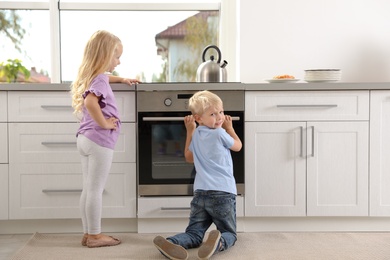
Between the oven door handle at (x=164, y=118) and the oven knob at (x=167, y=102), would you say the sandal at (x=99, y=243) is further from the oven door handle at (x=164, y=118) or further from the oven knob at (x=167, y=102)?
the oven knob at (x=167, y=102)

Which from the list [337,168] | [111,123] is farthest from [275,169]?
[111,123]

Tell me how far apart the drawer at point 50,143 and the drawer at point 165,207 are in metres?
0.28

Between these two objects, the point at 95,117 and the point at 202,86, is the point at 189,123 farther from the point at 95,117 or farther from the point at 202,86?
the point at 95,117

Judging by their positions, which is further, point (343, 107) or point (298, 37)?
point (298, 37)

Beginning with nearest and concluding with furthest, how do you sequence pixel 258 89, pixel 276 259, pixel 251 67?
pixel 276 259 < pixel 258 89 < pixel 251 67

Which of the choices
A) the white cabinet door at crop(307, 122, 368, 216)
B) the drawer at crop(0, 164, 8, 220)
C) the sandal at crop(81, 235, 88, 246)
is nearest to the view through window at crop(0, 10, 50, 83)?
the drawer at crop(0, 164, 8, 220)

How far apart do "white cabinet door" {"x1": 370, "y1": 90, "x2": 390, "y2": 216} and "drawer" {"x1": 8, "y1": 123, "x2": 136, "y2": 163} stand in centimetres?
137

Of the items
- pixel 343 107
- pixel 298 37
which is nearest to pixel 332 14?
pixel 298 37

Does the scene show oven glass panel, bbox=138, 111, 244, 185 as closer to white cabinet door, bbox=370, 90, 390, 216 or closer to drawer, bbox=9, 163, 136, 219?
drawer, bbox=9, 163, 136, 219

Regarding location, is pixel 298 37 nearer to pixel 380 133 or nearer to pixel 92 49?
pixel 380 133

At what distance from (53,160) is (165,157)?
2.06 feet

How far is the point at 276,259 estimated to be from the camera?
3271 millimetres

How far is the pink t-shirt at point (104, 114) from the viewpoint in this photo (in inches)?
133

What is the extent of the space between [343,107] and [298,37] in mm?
839
